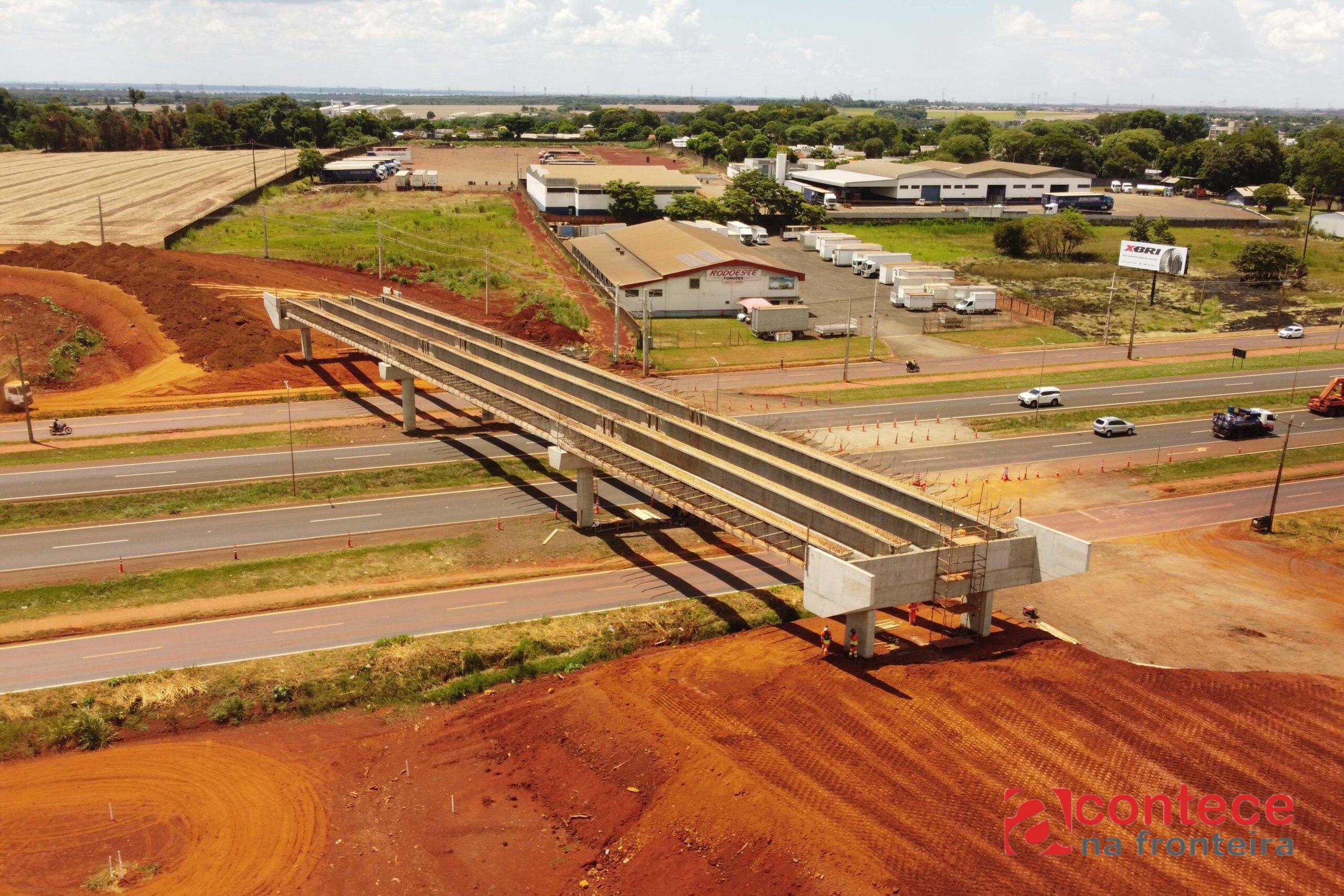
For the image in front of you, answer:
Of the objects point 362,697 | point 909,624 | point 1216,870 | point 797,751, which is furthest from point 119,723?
point 1216,870

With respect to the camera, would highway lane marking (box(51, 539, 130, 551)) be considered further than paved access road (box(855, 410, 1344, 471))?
No

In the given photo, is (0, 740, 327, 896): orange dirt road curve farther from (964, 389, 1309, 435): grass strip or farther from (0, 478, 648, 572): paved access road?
(964, 389, 1309, 435): grass strip

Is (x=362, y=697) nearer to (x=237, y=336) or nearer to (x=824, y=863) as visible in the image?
(x=824, y=863)

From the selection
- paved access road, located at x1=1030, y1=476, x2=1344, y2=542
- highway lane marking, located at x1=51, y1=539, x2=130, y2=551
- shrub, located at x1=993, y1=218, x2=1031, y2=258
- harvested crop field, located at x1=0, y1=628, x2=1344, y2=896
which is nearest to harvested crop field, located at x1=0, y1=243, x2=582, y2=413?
highway lane marking, located at x1=51, y1=539, x2=130, y2=551

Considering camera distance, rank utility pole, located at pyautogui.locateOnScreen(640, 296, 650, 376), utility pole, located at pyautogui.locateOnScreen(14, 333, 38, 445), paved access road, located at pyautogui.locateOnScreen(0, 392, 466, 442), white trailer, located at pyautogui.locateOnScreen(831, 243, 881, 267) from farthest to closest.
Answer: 1. white trailer, located at pyautogui.locateOnScreen(831, 243, 881, 267)
2. utility pole, located at pyautogui.locateOnScreen(640, 296, 650, 376)
3. paved access road, located at pyautogui.locateOnScreen(0, 392, 466, 442)
4. utility pole, located at pyautogui.locateOnScreen(14, 333, 38, 445)

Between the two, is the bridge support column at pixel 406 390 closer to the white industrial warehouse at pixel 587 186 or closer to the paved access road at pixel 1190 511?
the paved access road at pixel 1190 511

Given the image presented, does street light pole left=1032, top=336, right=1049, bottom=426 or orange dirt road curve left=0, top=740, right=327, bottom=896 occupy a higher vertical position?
street light pole left=1032, top=336, right=1049, bottom=426

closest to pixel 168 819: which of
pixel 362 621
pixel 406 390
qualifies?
pixel 362 621

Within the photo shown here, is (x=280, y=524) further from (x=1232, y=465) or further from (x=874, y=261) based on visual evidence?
(x=874, y=261)
